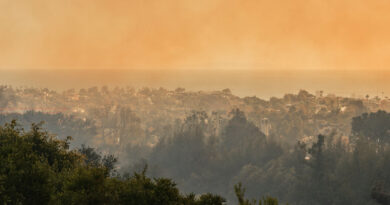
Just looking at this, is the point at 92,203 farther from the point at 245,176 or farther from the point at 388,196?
the point at 245,176

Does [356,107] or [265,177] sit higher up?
[356,107]

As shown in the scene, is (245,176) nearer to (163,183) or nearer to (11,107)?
(163,183)

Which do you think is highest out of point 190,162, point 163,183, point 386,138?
point 163,183

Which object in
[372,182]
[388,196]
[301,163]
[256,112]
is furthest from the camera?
[256,112]

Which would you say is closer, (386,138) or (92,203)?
(92,203)

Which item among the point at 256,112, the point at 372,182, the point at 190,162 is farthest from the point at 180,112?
the point at 372,182

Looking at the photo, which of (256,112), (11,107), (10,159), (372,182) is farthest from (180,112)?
(10,159)

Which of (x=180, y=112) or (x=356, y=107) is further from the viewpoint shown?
(x=180, y=112)

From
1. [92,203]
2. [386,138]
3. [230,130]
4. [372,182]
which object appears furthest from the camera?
[230,130]

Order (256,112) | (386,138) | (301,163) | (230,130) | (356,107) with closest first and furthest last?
(301,163) < (386,138) < (230,130) < (356,107) < (256,112)
